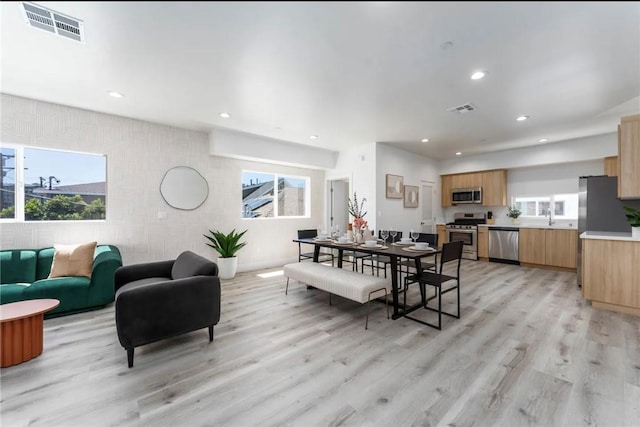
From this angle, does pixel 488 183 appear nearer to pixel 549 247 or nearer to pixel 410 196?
pixel 549 247

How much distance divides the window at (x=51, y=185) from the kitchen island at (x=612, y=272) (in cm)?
680

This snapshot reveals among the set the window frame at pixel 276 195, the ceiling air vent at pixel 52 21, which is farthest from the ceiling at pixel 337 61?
the window frame at pixel 276 195

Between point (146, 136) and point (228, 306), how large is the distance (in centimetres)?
307

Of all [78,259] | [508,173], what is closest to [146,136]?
[78,259]

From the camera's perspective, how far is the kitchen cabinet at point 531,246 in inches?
215

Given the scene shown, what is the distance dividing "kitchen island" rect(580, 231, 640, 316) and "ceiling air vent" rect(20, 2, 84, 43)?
18.9 feet

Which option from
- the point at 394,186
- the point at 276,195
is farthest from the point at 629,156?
the point at 276,195

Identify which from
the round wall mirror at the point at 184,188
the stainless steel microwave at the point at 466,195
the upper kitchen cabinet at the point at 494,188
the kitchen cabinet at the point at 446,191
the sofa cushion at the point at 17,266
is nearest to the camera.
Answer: the sofa cushion at the point at 17,266

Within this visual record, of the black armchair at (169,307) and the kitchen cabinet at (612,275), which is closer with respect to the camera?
the black armchair at (169,307)

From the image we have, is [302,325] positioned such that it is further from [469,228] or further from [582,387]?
[469,228]

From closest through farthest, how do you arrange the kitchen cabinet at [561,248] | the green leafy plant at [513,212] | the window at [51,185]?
the window at [51,185] < the kitchen cabinet at [561,248] < the green leafy plant at [513,212]

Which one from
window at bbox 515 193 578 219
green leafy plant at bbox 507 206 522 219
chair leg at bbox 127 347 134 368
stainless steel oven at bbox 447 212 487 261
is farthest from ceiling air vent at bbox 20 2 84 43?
window at bbox 515 193 578 219

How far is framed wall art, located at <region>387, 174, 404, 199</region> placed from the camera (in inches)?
226

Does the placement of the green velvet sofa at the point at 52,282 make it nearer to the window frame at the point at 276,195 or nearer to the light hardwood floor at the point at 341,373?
the light hardwood floor at the point at 341,373
